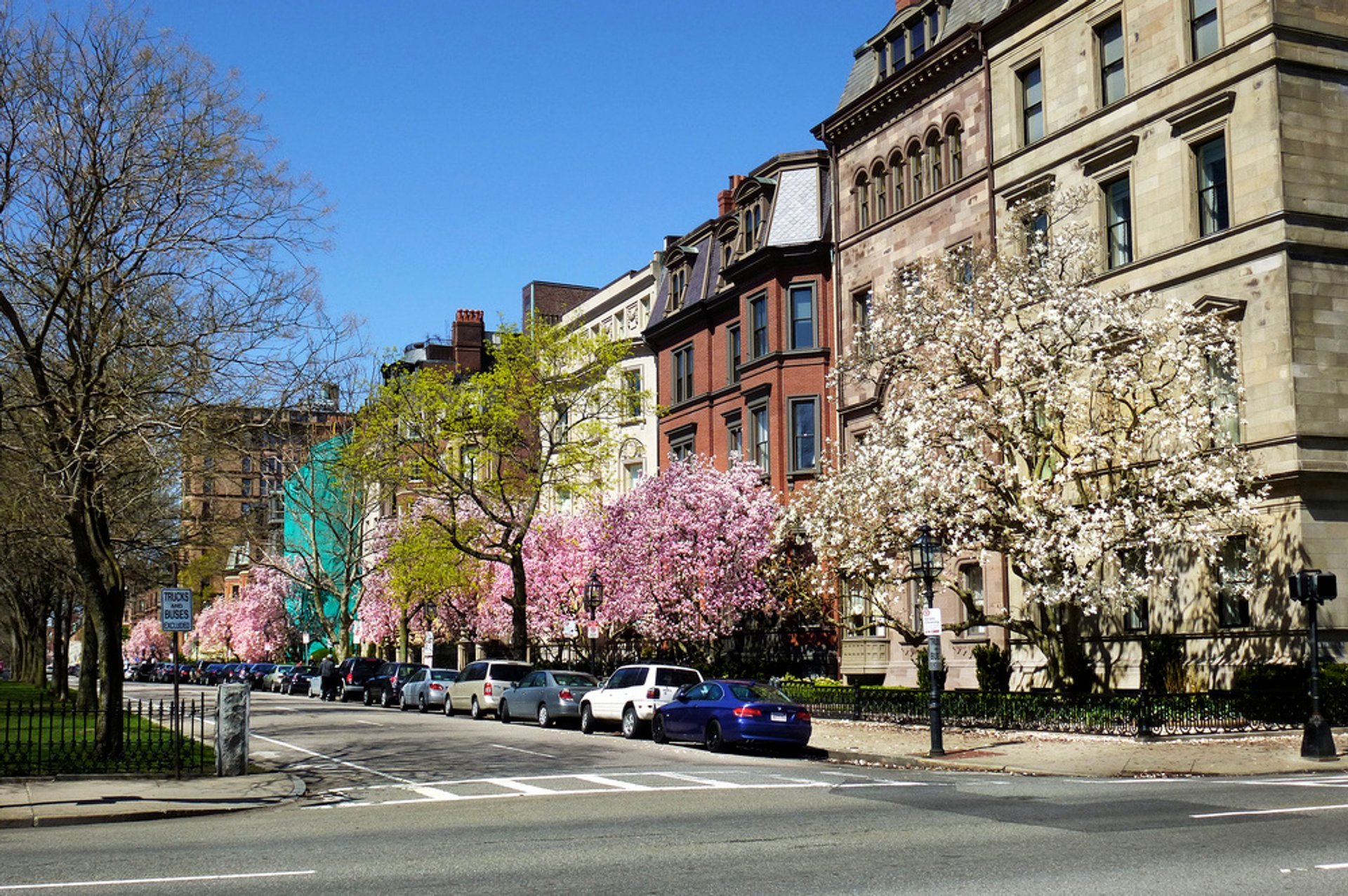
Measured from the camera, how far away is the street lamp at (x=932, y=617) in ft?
79.2

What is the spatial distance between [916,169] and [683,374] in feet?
53.5

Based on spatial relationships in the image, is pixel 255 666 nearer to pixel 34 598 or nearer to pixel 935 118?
pixel 34 598

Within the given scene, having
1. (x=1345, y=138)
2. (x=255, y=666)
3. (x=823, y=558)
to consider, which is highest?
(x=1345, y=138)

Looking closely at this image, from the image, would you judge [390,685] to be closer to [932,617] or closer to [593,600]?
[593,600]

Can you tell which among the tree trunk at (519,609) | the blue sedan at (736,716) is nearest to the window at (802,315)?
the tree trunk at (519,609)

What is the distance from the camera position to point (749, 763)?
23109 millimetres

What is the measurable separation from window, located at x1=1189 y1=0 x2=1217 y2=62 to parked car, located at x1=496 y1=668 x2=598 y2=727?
70.4ft

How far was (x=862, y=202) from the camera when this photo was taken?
144 feet

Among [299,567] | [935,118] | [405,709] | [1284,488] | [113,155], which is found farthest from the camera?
[299,567]

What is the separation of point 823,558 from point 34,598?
4217 cm

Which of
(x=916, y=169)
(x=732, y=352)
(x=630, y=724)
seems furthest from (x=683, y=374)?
(x=630, y=724)

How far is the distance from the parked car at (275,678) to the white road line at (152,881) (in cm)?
6091

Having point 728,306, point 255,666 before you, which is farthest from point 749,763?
point 255,666

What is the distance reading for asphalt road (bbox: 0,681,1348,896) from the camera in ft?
33.7
